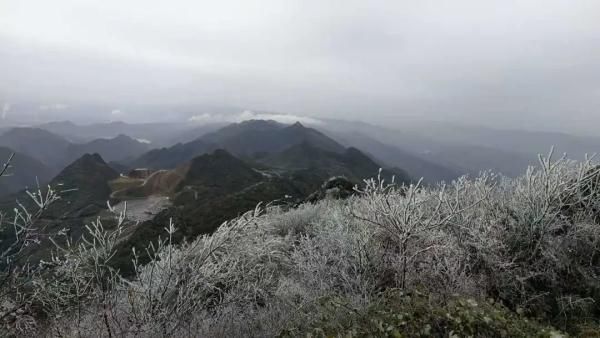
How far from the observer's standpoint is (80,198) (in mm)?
124938

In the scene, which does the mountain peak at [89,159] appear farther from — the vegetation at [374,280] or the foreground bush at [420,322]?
the foreground bush at [420,322]

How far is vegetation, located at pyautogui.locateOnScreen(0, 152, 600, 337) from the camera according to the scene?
562 cm

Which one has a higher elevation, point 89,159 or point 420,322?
point 420,322

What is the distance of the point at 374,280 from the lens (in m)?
8.25

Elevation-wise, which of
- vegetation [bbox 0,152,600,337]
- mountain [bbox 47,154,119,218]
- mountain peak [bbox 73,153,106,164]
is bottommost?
mountain [bbox 47,154,119,218]

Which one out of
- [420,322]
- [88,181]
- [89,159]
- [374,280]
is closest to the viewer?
[420,322]

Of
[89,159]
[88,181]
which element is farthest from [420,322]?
[89,159]

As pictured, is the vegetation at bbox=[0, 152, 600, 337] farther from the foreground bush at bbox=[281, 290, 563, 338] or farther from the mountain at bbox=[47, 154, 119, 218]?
the mountain at bbox=[47, 154, 119, 218]

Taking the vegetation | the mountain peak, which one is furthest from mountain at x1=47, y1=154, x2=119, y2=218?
the vegetation

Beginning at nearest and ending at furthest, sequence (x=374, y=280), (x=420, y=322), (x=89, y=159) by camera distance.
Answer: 1. (x=420, y=322)
2. (x=374, y=280)
3. (x=89, y=159)

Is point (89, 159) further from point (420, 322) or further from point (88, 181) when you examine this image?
point (420, 322)

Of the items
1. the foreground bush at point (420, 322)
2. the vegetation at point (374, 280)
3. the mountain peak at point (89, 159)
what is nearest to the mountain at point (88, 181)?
the mountain peak at point (89, 159)

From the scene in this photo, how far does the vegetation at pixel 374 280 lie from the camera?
221 inches

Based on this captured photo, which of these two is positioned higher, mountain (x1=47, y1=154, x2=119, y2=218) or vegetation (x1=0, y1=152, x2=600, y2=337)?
vegetation (x1=0, y1=152, x2=600, y2=337)
